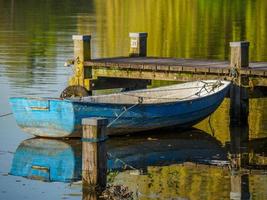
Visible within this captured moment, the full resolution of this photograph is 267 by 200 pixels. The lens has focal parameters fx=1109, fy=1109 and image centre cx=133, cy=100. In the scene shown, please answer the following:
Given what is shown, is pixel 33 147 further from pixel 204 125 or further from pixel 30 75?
pixel 30 75

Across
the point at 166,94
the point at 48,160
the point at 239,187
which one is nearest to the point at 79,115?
the point at 48,160

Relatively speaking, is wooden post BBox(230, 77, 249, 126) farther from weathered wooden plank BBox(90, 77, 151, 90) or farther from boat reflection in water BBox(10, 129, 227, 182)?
weathered wooden plank BBox(90, 77, 151, 90)

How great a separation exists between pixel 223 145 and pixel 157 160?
2717 millimetres

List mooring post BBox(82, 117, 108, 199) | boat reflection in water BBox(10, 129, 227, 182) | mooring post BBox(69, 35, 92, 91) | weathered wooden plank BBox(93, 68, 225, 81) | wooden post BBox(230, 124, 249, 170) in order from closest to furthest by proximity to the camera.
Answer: mooring post BBox(82, 117, 108, 199), boat reflection in water BBox(10, 129, 227, 182), wooden post BBox(230, 124, 249, 170), weathered wooden plank BBox(93, 68, 225, 81), mooring post BBox(69, 35, 92, 91)

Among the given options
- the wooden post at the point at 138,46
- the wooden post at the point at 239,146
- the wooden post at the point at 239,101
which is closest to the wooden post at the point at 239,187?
the wooden post at the point at 239,146

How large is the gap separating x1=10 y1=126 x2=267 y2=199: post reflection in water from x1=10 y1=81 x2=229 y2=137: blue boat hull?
271mm

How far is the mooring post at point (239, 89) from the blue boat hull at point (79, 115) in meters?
1.48

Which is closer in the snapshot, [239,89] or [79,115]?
[79,115]

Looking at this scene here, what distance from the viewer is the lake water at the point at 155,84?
19984mm

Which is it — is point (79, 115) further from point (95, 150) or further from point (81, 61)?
point (95, 150)

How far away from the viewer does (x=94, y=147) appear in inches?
725

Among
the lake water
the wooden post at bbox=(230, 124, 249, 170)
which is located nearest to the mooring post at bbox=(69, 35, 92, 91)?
the lake water

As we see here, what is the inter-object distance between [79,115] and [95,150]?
6031mm

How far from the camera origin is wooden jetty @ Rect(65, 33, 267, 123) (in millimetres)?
27078
